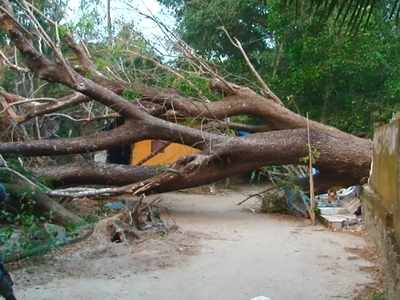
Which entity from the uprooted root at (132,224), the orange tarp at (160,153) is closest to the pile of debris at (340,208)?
the uprooted root at (132,224)

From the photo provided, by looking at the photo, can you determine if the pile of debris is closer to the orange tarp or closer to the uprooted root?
the uprooted root

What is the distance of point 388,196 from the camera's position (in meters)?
5.37

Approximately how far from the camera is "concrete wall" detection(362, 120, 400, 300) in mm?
4371

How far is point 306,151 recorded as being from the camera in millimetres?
10703

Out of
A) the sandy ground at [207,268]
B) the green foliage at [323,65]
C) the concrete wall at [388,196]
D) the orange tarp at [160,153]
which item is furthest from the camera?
the orange tarp at [160,153]

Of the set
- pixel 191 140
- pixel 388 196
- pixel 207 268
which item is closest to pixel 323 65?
pixel 191 140

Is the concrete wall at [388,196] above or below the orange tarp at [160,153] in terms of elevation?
below

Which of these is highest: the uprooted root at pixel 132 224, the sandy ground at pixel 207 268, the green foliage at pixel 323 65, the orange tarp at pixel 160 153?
the green foliage at pixel 323 65

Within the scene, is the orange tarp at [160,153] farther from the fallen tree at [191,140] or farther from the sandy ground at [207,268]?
the sandy ground at [207,268]

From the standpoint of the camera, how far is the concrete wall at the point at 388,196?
14.3ft

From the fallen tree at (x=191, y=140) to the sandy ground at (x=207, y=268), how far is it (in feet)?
5.23

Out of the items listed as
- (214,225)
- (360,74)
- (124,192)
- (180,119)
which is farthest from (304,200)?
(360,74)

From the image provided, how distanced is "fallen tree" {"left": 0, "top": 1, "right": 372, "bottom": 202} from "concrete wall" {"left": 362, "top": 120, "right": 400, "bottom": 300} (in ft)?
10.9

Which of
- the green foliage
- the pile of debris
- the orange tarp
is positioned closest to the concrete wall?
the pile of debris
